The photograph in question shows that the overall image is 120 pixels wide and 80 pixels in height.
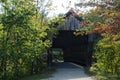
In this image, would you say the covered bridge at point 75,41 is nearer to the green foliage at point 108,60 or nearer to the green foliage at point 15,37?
the green foliage at point 108,60

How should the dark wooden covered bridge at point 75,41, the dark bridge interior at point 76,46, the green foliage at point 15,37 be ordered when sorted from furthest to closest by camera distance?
the dark bridge interior at point 76,46 → the dark wooden covered bridge at point 75,41 → the green foliage at point 15,37

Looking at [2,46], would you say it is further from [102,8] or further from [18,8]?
[102,8]

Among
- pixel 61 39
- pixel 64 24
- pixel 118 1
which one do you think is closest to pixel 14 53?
pixel 118 1

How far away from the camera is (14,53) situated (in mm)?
19562

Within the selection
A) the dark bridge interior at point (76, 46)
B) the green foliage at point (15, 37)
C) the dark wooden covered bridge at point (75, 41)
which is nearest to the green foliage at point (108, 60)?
the dark wooden covered bridge at point (75, 41)

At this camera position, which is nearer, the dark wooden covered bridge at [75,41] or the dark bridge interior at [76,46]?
the dark wooden covered bridge at [75,41]

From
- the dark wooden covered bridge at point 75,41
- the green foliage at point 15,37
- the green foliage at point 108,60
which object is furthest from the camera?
the dark wooden covered bridge at point 75,41

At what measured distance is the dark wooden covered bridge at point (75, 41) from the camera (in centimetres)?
3244

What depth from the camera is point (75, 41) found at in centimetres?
4003

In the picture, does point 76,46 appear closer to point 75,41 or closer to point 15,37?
point 75,41

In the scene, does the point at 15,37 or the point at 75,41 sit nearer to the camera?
the point at 15,37

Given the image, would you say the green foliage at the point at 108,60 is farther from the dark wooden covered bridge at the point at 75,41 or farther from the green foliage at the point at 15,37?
the green foliage at the point at 15,37

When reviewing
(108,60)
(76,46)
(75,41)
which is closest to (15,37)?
(108,60)

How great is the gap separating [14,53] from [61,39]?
21.0m
